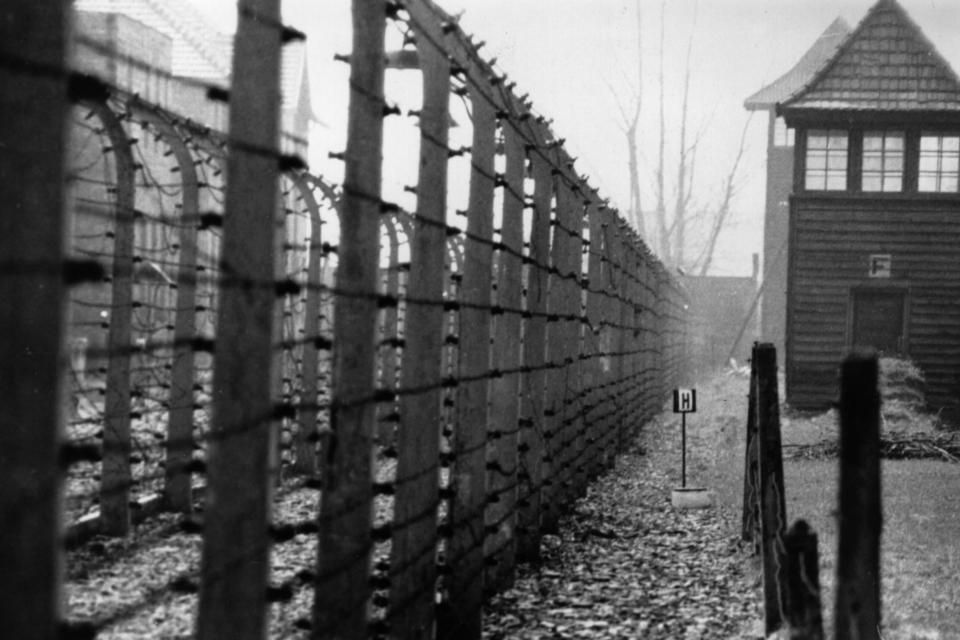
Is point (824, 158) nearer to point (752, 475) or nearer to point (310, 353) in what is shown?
point (310, 353)

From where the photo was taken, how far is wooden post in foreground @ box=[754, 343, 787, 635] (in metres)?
6.23

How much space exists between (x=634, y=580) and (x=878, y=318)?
17472 millimetres

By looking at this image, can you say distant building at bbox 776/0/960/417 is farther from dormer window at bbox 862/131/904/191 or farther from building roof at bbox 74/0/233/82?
building roof at bbox 74/0/233/82

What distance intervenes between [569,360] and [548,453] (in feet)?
3.82

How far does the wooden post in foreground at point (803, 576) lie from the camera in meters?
3.84

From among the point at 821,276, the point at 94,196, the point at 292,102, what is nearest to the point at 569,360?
the point at 821,276

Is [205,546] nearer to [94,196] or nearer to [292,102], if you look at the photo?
[94,196]

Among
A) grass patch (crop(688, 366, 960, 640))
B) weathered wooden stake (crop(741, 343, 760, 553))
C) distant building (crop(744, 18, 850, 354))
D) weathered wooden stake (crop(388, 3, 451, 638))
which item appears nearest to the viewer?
weathered wooden stake (crop(388, 3, 451, 638))

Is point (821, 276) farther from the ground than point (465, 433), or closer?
farther from the ground

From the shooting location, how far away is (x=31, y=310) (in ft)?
6.66

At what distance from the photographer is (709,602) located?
7.32 m

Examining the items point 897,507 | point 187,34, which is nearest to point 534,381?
point 897,507

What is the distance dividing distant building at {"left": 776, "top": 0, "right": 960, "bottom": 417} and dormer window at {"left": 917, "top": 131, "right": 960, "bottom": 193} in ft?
0.06

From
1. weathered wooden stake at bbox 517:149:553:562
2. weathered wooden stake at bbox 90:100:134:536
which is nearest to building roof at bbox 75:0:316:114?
weathered wooden stake at bbox 90:100:134:536
